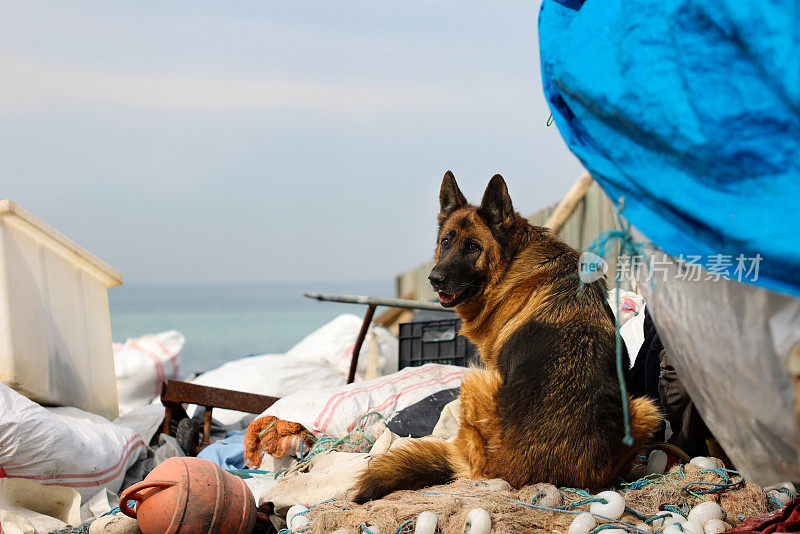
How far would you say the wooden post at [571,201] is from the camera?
6.50 meters

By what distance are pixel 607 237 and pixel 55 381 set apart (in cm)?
377

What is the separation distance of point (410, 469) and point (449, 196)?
135 centimetres

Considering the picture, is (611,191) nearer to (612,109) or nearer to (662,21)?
(612,109)

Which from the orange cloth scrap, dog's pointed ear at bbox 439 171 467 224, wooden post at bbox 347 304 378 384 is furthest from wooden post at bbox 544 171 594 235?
the orange cloth scrap

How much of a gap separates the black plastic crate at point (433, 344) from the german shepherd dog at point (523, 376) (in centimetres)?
185

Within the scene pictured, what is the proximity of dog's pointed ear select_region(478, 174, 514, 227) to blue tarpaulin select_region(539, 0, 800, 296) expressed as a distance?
1486mm

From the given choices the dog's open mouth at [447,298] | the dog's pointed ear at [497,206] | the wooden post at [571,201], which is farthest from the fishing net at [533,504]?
the wooden post at [571,201]

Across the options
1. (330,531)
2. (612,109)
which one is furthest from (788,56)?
(330,531)

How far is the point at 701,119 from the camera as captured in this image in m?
1.31

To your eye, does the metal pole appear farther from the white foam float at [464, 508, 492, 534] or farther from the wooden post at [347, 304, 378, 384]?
the white foam float at [464, 508, 492, 534]

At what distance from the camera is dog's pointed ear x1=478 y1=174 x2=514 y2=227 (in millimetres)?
3062

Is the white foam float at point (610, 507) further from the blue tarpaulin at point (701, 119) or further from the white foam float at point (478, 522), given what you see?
the blue tarpaulin at point (701, 119)

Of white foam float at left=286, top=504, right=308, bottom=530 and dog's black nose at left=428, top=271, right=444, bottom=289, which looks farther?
dog's black nose at left=428, top=271, right=444, bottom=289

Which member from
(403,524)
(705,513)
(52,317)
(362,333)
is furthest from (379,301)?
(705,513)
